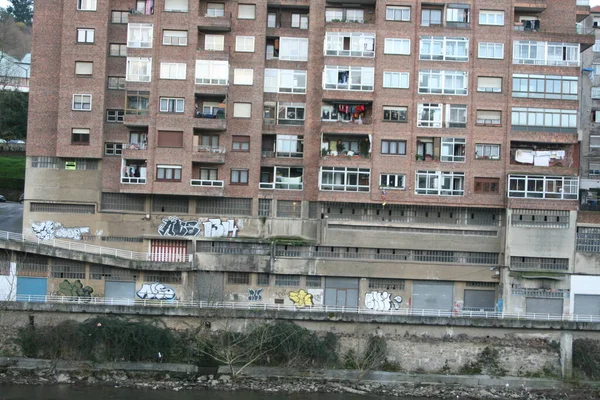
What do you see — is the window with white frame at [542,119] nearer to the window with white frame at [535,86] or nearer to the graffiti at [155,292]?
the window with white frame at [535,86]

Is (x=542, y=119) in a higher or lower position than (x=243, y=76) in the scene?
lower

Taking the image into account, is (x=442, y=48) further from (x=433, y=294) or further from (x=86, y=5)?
(x=86, y=5)

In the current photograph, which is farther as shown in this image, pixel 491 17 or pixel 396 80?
pixel 491 17

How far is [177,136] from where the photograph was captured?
57.1 meters

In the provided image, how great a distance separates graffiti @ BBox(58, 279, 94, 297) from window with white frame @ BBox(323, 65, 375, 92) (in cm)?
2216

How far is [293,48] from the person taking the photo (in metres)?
59.1

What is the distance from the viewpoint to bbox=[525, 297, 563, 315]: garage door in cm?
5631

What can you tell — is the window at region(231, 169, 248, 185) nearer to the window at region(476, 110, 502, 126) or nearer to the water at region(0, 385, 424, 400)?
the window at region(476, 110, 502, 126)

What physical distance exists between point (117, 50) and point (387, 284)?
26.1 meters

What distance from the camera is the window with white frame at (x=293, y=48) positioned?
194 ft

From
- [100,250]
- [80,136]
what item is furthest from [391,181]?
[80,136]

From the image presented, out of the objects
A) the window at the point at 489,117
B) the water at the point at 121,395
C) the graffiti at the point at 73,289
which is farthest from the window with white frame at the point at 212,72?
the water at the point at 121,395

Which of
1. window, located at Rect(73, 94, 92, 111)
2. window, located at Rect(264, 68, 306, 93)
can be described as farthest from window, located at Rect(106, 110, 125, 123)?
window, located at Rect(264, 68, 306, 93)

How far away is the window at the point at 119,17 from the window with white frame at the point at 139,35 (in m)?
2.05
